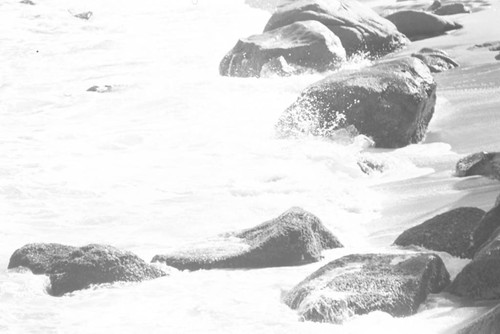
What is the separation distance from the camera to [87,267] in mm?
6309

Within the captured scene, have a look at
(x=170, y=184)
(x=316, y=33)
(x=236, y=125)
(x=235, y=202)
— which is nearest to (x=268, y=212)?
(x=235, y=202)

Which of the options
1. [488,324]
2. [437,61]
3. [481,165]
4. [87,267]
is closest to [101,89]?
[437,61]

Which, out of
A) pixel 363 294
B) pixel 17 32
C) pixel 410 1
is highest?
pixel 363 294

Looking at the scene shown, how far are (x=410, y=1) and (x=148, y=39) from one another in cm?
571

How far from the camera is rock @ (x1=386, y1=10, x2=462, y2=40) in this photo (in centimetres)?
1706

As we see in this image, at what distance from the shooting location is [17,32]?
2044 centimetres

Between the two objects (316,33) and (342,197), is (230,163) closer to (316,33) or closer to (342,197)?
(342,197)

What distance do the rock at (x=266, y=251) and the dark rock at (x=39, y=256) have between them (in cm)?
65

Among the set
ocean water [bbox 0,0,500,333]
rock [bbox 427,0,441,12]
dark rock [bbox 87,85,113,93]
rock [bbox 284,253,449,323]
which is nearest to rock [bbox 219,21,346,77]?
ocean water [bbox 0,0,500,333]

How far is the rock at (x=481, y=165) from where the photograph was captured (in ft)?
27.3

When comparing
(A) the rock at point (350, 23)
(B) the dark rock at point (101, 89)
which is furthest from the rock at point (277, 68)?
(B) the dark rock at point (101, 89)

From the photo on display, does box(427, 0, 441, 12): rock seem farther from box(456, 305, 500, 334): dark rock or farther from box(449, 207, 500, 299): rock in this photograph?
box(456, 305, 500, 334): dark rock

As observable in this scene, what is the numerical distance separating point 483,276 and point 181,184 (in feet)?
13.1

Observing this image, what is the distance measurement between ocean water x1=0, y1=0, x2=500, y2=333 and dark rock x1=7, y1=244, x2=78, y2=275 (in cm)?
15
